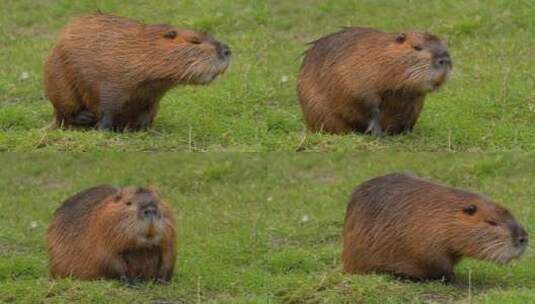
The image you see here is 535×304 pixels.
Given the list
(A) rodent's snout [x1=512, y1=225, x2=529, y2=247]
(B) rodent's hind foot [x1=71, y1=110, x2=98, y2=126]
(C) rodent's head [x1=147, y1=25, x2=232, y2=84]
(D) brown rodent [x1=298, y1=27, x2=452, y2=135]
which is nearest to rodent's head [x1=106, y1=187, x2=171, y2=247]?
(C) rodent's head [x1=147, y1=25, x2=232, y2=84]

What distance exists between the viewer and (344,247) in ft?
30.9

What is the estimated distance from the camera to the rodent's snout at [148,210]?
8781 mm

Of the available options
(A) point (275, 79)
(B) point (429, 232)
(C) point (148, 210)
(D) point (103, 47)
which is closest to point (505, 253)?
(B) point (429, 232)

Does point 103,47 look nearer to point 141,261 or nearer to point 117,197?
point 117,197

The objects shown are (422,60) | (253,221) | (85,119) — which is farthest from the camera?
(253,221)

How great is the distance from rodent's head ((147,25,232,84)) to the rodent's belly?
1.27 metres

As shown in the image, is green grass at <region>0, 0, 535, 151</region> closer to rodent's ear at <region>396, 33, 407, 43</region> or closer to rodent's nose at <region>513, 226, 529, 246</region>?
rodent's ear at <region>396, 33, 407, 43</region>

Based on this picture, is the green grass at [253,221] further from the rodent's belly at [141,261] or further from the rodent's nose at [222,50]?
the rodent's nose at [222,50]

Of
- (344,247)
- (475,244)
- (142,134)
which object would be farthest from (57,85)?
(475,244)

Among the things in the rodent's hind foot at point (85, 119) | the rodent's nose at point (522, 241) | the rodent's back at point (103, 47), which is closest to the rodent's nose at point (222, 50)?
the rodent's back at point (103, 47)

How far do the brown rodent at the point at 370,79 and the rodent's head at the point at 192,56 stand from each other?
684mm

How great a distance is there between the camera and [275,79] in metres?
12.1

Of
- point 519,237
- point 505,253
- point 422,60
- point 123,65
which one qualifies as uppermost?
point 422,60

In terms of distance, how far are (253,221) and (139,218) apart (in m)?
2.35
